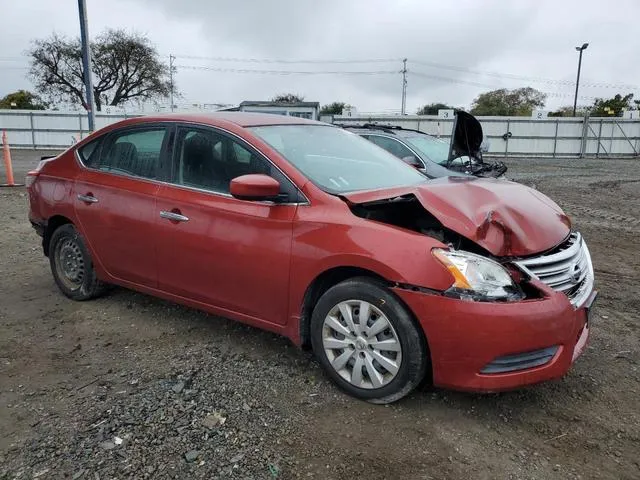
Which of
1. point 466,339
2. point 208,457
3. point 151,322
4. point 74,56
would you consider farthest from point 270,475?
point 74,56

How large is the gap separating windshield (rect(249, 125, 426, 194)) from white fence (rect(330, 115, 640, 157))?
76.6ft

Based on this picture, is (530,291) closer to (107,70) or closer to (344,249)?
(344,249)

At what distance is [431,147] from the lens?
9102 mm

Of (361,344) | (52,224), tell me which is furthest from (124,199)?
(361,344)

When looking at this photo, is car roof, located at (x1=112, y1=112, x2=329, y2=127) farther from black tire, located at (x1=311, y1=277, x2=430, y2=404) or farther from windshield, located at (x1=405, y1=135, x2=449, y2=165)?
windshield, located at (x1=405, y1=135, x2=449, y2=165)

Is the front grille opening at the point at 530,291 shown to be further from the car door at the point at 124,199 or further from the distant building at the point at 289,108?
the distant building at the point at 289,108

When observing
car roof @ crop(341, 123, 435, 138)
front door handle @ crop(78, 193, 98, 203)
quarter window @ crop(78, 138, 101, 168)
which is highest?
car roof @ crop(341, 123, 435, 138)

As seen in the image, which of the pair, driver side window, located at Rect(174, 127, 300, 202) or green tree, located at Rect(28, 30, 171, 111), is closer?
driver side window, located at Rect(174, 127, 300, 202)

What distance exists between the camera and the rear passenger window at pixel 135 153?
405cm

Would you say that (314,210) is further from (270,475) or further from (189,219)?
(270,475)

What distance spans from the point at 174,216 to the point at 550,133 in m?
27.7

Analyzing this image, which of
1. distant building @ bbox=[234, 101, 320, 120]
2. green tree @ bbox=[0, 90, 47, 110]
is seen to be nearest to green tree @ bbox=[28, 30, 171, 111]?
green tree @ bbox=[0, 90, 47, 110]

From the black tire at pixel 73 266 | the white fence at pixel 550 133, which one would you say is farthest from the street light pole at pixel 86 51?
the white fence at pixel 550 133

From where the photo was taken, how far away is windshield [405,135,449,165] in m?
8.67
